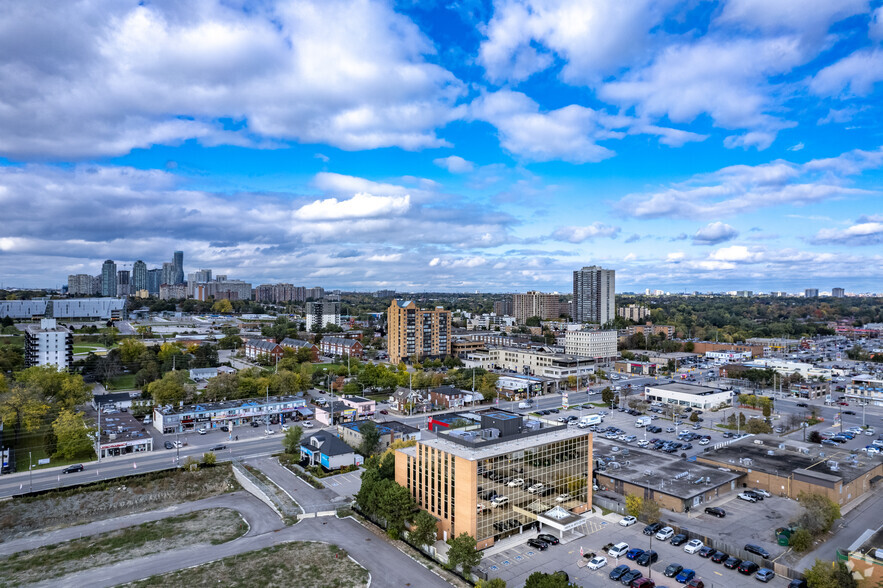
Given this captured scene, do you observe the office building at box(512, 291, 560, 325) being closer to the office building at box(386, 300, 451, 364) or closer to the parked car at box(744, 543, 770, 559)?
the office building at box(386, 300, 451, 364)

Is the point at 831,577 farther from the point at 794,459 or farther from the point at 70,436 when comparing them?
the point at 70,436

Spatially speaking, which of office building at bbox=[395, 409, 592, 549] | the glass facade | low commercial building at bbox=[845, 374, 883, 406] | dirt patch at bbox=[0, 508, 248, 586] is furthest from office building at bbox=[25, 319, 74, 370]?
low commercial building at bbox=[845, 374, 883, 406]

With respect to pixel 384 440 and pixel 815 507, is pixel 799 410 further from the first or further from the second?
pixel 384 440

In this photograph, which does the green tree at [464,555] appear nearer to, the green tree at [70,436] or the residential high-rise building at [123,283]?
the green tree at [70,436]

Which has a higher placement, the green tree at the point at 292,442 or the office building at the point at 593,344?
the office building at the point at 593,344

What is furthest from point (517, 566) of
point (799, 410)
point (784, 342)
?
point (784, 342)

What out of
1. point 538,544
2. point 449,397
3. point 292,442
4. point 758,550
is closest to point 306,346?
point 449,397

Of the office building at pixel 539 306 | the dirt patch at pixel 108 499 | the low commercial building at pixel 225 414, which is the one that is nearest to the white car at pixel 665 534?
the dirt patch at pixel 108 499
